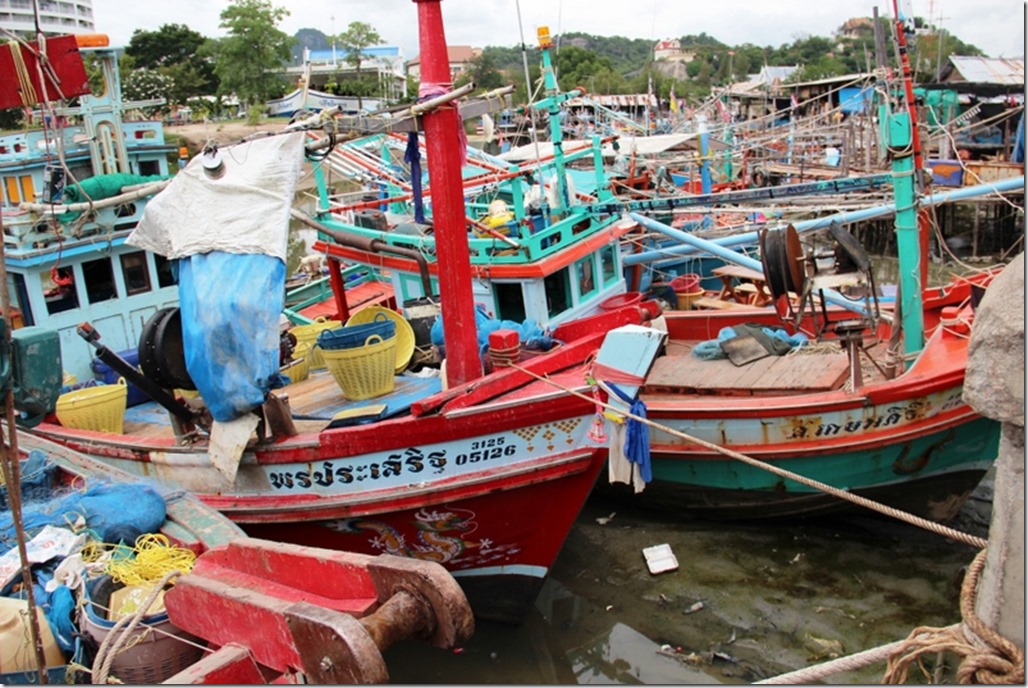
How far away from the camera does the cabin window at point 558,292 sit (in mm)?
10625

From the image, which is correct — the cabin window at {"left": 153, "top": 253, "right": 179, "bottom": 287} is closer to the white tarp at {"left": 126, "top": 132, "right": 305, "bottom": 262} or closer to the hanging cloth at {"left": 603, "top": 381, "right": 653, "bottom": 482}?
the white tarp at {"left": 126, "top": 132, "right": 305, "bottom": 262}

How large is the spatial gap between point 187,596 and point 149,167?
8821 mm

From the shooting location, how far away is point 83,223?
9484mm

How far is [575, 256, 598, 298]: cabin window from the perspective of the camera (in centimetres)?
1091

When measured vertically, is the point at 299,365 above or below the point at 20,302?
below

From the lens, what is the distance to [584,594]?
8344 mm

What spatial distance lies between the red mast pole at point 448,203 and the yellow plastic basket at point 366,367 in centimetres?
74

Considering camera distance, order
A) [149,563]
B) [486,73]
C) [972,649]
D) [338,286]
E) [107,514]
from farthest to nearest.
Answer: [486,73]
[338,286]
[107,514]
[149,563]
[972,649]

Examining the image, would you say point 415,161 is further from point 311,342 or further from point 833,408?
point 833,408

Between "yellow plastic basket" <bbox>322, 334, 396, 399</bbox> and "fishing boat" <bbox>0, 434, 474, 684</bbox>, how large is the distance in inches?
73.1

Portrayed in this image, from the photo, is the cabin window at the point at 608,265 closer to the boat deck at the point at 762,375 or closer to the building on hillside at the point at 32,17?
the boat deck at the point at 762,375

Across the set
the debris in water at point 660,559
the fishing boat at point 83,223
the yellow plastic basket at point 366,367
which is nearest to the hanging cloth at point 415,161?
the yellow plastic basket at point 366,367

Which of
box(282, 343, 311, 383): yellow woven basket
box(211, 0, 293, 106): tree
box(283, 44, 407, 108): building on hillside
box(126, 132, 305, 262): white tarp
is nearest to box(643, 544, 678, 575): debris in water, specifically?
box(282, 343, 311, 383): yellow woven basket

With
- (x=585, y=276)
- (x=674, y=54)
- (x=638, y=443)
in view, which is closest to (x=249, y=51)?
(x=585, y=276)
